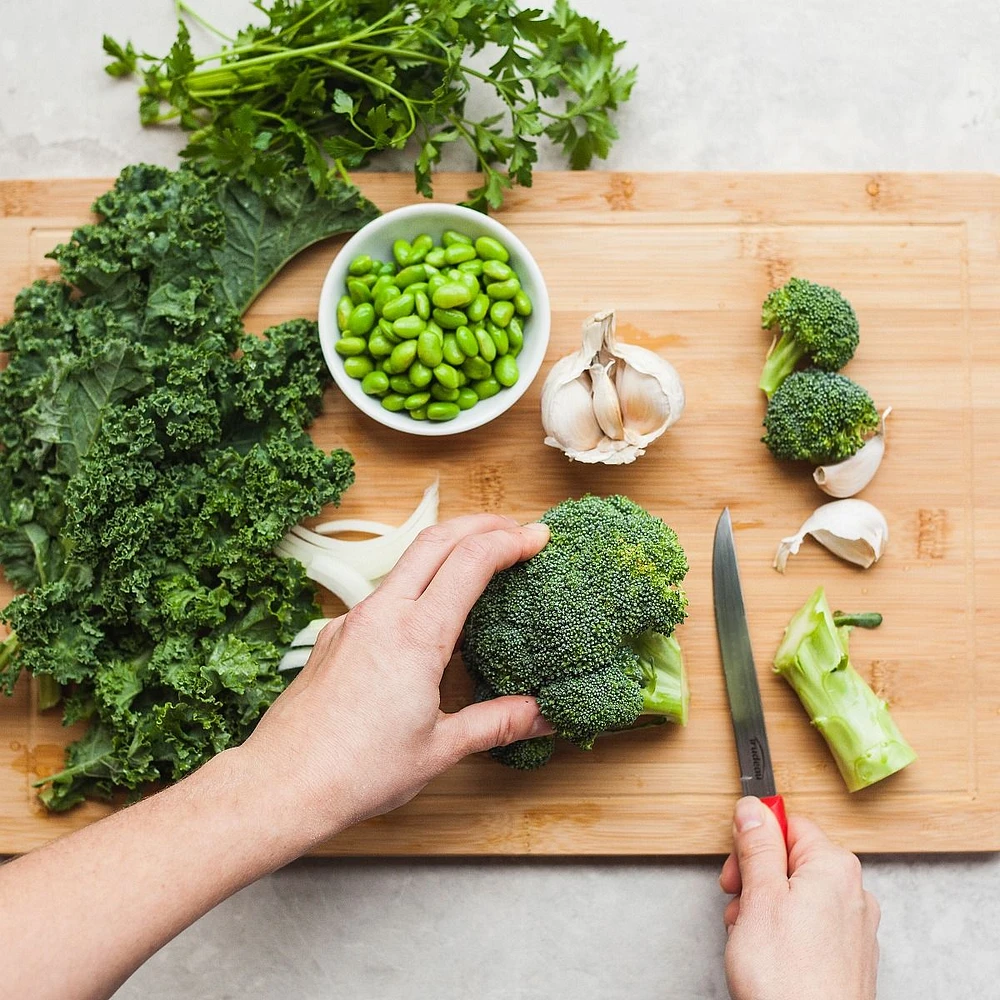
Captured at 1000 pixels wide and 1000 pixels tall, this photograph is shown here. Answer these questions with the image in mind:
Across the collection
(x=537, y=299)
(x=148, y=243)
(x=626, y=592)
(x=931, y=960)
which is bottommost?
(x=931, y=960)

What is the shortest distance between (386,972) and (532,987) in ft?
1.39

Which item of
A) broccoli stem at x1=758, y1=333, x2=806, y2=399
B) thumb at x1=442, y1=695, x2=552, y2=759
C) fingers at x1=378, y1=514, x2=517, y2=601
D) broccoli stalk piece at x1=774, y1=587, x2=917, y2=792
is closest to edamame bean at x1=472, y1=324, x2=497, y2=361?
fingers at x1=378, y1=514, x2=517, y2=601

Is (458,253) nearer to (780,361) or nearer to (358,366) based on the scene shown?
(358,366)

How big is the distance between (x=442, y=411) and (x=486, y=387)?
5.4 inches

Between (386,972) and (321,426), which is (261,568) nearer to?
(321,426)

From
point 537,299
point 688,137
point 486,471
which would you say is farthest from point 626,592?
point 688,137

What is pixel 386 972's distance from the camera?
2.68 m

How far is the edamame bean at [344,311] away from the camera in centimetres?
250

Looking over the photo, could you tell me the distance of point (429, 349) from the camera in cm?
241

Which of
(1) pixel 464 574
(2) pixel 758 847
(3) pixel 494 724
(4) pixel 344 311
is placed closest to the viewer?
(1) pixel 464 574

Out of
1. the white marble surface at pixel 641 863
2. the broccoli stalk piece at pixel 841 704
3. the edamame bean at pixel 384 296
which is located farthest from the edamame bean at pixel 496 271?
the broccoli stalk piece at pixel 841 704

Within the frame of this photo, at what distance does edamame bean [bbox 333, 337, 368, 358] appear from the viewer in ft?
8.09

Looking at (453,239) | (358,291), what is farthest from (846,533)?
(358,291)

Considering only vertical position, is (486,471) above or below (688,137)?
below
